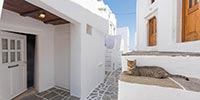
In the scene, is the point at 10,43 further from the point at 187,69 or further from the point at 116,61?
the point at 116,61

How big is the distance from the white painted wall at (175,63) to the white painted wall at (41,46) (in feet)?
12.2

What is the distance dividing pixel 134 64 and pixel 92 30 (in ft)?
12.2

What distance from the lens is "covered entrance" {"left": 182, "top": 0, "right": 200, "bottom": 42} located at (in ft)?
10.1

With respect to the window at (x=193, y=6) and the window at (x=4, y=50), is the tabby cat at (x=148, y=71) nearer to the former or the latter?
the window at (x=193, y=6)

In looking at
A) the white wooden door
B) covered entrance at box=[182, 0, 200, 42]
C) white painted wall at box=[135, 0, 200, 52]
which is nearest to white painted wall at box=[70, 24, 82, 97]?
the white wooden door

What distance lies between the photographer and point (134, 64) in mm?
2418

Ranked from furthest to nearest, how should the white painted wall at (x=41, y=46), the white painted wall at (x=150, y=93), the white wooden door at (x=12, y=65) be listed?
1. the white painted wall at (x=41, y=46)
2. the white wooden door at (x=12, y=65)
3. the white painted wall at (x=150, y=93)

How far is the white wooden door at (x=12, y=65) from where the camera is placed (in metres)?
4.33

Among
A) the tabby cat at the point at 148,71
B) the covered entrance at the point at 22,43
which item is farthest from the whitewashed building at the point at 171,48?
the covered entrance at the point at 22,43

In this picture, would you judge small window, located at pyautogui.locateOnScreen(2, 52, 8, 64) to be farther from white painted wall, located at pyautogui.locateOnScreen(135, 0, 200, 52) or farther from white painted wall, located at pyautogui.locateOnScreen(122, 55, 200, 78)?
white painted wall, located at pyautogui.locateOnScreen(135, 0, 200, 52)

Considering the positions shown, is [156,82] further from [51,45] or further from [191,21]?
[51,45]

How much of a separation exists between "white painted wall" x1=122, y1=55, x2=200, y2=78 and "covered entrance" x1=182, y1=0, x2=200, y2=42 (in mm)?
1289

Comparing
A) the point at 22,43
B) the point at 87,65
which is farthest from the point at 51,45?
the point at 87,65

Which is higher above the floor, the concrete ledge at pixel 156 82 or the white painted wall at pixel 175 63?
Answer: the white painted wall at pixel 175 63
